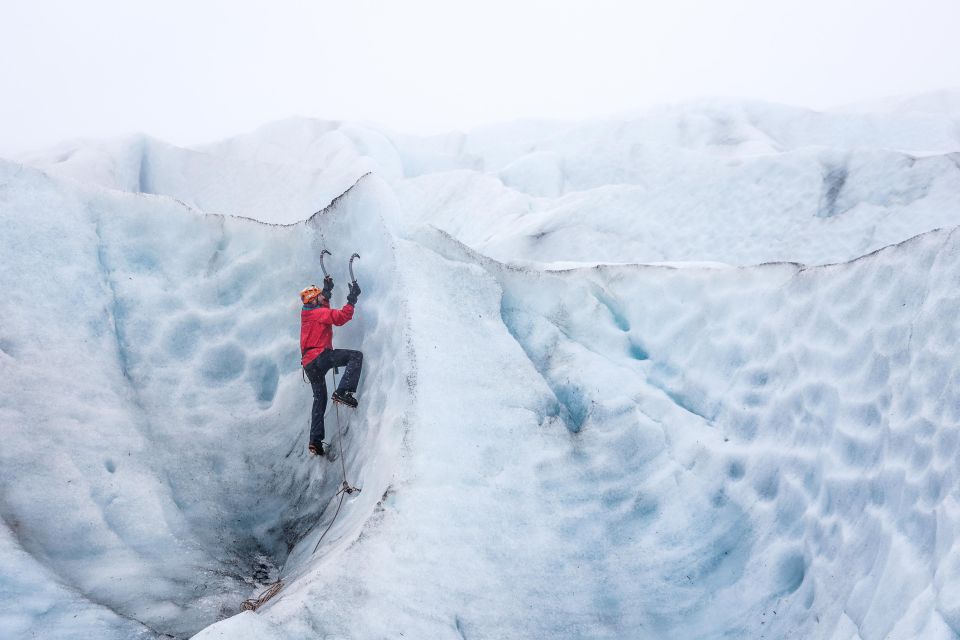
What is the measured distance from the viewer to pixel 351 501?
13.8 ft

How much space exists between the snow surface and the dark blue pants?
17cm

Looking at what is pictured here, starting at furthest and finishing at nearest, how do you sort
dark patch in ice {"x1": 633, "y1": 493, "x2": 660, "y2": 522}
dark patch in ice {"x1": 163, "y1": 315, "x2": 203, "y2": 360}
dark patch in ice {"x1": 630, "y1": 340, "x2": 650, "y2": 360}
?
dark patch in ice {"x1": 163, "y1": 315, "x2": 203, "y2": 360}, dark patch in ice {"x1": 630, "y1": 340, "x2": 650, "y2": 360}, dark patch in ice {"x1": 633, "y1": 493, "x2": 660, "y2": 522}

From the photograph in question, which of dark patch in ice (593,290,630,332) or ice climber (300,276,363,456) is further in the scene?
dark patch in ice (593,290,630,332)

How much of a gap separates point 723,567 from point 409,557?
6.39 feet

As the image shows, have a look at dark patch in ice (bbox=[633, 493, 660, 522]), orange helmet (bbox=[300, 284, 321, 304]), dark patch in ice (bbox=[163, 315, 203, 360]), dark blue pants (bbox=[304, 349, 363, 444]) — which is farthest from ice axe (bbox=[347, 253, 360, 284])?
dark patch in ice (bbox=[633, 493, 660, 522])

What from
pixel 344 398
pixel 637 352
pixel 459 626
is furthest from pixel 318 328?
pixel 637 352

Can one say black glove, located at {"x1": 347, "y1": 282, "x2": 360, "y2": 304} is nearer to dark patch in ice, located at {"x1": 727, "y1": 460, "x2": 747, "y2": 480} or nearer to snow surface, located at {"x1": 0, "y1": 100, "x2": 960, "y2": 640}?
snow surface, located at {"x1": 0, "y1": 100, "x2": 960, "y2": 640}

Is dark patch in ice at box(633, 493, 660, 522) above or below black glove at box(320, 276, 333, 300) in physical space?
below

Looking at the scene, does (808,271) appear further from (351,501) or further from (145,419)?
(145,419)

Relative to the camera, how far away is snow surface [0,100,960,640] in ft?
11.0

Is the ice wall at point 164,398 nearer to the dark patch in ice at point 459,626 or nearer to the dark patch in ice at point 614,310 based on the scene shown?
the dark patch in ice at point 459,626

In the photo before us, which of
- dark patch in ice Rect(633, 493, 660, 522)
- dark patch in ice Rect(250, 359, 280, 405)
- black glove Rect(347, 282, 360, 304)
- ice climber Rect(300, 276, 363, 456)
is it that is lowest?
dark patch in ice Rect(633, 493, 660, 522)

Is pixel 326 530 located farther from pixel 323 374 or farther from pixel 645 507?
pixel 645 507

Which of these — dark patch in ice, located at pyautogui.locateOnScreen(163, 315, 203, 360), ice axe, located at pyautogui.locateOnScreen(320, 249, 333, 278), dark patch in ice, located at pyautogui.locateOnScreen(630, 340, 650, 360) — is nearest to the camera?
dark patch in ice, located at pyautogui.locateOnScreen(630, 340, 650, 360)
